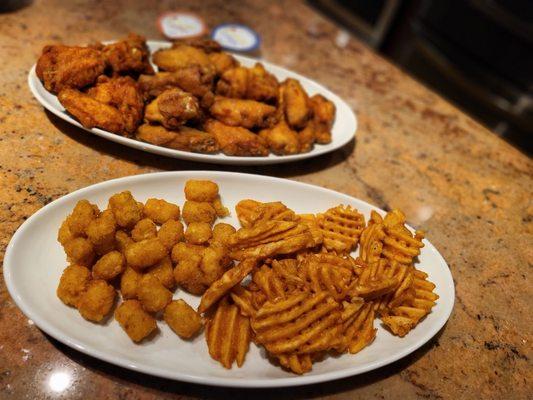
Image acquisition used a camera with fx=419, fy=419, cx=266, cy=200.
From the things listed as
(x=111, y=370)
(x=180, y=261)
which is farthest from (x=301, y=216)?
(x=111, y=370)

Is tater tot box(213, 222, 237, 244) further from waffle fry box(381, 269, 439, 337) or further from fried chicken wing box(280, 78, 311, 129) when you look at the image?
fried chicken wing box(280, 78, 311, 129)

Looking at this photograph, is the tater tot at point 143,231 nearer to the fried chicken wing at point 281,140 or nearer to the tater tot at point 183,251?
the tater tot at point 183,251

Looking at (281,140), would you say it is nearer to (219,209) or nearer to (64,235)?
(219,209)

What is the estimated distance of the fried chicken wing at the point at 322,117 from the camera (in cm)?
184

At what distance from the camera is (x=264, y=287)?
3.83ft

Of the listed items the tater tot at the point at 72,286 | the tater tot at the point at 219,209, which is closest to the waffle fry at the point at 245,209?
the tater tot at the point at 219,209

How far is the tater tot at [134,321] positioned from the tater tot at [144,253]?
4.6 inches

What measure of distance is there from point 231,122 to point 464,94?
91.1 inches

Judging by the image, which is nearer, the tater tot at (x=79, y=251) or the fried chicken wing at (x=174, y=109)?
the tater tot at (x=79, y=251)

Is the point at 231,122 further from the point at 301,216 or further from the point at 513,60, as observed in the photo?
the point at 513,60

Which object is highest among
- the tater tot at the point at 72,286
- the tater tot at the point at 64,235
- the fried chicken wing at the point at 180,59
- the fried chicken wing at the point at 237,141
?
the fried chicken wing at the point at 180,59

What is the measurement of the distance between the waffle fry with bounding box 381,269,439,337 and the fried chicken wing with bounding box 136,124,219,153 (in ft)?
2.82

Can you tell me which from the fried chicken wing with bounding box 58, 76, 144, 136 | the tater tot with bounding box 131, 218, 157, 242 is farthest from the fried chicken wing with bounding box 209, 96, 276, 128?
the tater tot with bounding box 131, 218, 157, 242

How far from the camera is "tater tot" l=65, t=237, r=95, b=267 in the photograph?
1.14 meters
